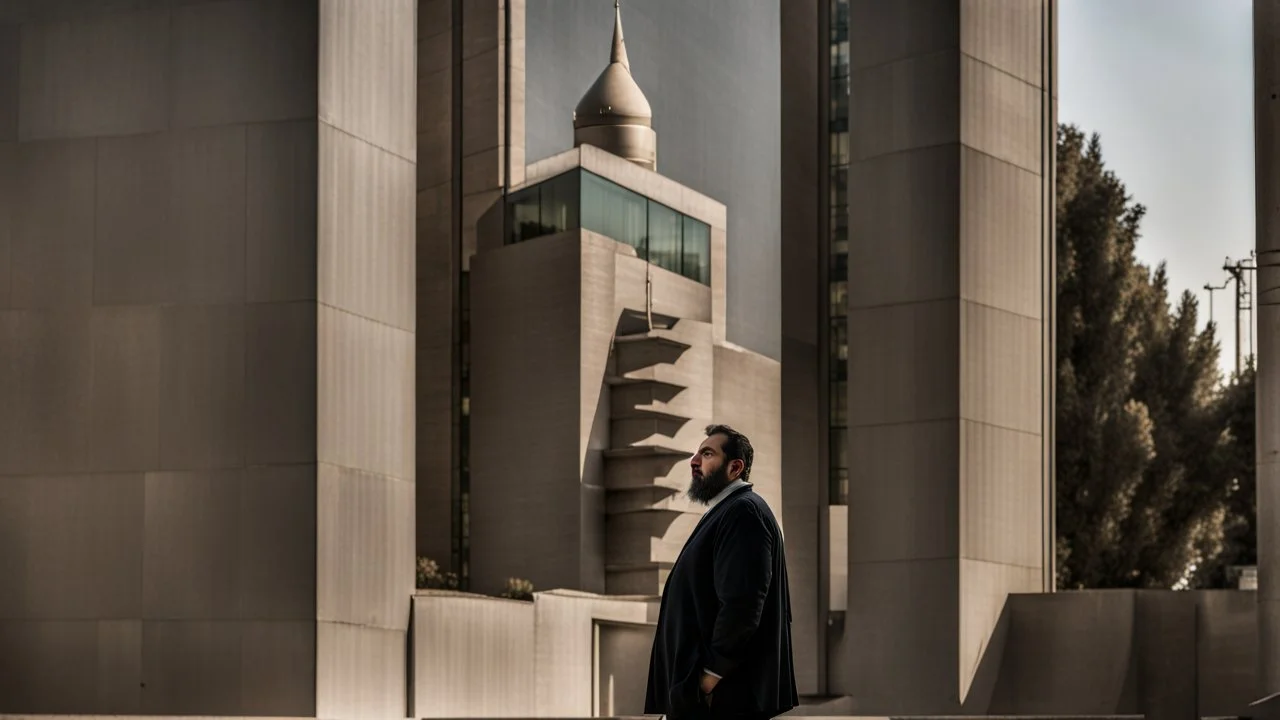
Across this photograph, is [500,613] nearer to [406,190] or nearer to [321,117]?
[406,190]

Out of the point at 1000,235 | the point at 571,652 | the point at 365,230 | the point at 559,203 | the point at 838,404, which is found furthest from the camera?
the point at 559,203

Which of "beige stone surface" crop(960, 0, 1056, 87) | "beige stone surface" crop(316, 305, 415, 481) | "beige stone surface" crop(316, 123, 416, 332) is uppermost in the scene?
"beige stone surface" crop(960, 0, 1056, 87)

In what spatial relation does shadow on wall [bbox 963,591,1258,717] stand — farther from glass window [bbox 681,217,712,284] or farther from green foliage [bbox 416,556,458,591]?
glass window [bbox 681,217,712,284]

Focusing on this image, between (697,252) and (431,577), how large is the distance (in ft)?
40.3

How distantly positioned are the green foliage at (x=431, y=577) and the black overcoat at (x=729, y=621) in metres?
30.2

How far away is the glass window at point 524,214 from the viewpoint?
4116 centimetres

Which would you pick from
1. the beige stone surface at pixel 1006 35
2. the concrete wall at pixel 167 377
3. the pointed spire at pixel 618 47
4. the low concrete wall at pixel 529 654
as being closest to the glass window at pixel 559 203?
the pointed spire at pixel 618 47

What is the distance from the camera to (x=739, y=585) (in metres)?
7.20

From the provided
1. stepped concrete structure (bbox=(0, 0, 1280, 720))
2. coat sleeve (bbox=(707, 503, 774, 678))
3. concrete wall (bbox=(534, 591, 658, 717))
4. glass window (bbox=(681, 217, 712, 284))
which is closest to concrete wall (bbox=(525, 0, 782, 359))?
glass window (bbox=(681, 217, 712, 284))

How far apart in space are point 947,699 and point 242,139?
1333 centimetres

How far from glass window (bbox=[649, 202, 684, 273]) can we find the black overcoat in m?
36.0

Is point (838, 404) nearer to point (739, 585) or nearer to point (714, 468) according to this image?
point (714, 468)

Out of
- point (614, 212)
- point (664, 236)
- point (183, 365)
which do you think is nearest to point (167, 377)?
point (183, 365)

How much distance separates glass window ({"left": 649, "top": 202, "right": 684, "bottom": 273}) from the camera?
43375 millimetres
